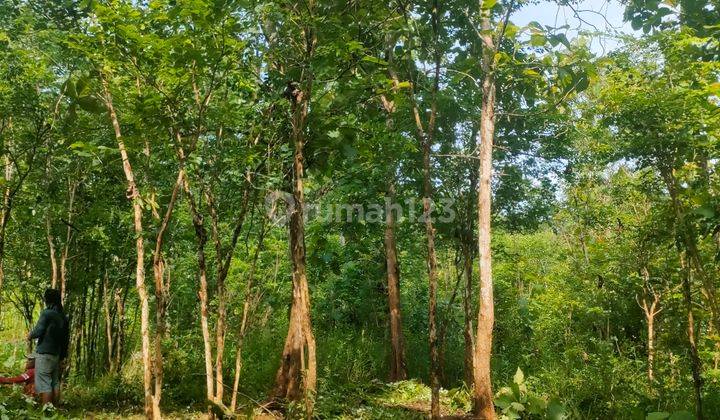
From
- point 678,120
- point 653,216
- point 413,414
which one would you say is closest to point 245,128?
point 413,414

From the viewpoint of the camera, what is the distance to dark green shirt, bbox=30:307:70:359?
6223 millimetres

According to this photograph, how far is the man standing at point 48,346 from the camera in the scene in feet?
20.5

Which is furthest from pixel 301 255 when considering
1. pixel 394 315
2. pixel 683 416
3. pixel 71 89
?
pixel 394 315

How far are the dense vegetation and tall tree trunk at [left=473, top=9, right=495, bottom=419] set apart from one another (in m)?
0.04

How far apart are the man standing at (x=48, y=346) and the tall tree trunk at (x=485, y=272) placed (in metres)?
5.28

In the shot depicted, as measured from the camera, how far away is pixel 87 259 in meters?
8.20

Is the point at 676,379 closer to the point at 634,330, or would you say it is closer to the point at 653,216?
the point at 653,216

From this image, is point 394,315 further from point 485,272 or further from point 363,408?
point 485,272

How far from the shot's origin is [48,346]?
6277 mm

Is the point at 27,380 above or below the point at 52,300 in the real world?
below

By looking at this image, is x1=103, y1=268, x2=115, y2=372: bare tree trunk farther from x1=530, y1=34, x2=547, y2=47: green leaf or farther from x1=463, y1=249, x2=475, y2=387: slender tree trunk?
x1=530, y1=34, x2=547, y2=47: green leaf

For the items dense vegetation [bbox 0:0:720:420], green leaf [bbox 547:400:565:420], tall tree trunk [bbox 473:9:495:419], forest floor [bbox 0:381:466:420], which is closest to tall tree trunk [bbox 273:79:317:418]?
dense vegetation [bbox 0:0:720:420]

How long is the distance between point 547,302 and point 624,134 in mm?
8547

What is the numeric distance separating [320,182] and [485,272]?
252 centimetres
